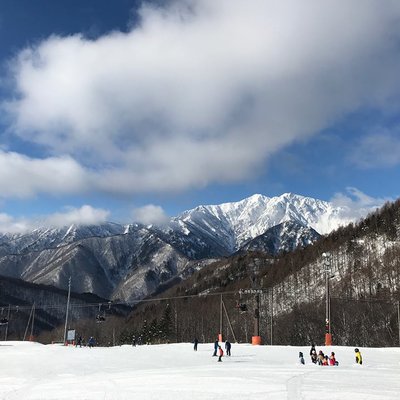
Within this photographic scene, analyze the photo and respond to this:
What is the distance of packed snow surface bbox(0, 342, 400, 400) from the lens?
19328 millimetres

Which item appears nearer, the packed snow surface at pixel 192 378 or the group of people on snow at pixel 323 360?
the packed snow surface at pixel 192 378

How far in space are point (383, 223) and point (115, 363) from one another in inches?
5496

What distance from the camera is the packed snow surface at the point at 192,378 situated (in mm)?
19328

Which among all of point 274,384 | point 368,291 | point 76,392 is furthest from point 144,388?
point 368,291

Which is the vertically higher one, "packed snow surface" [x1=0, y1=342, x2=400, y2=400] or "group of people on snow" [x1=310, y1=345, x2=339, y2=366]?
"group of people on snow" [x1=310, y1=345, x2=339, y2=366]

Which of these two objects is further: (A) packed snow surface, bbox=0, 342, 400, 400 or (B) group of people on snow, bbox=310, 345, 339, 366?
(B) group of people on snow, bbox=310, 345, 339, 366

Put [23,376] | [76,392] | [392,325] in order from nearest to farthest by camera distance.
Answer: [76,392] < [23,376] < [392,325]

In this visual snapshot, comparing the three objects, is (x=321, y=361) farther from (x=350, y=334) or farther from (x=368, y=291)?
(x=368, y=291)

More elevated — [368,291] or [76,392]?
[368,291]

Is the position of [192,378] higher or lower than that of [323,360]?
lower

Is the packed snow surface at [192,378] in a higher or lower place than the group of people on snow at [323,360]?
lower

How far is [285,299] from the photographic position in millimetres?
148125

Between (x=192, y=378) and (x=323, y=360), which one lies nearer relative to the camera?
(x=192, y=378)

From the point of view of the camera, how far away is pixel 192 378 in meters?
24.5
